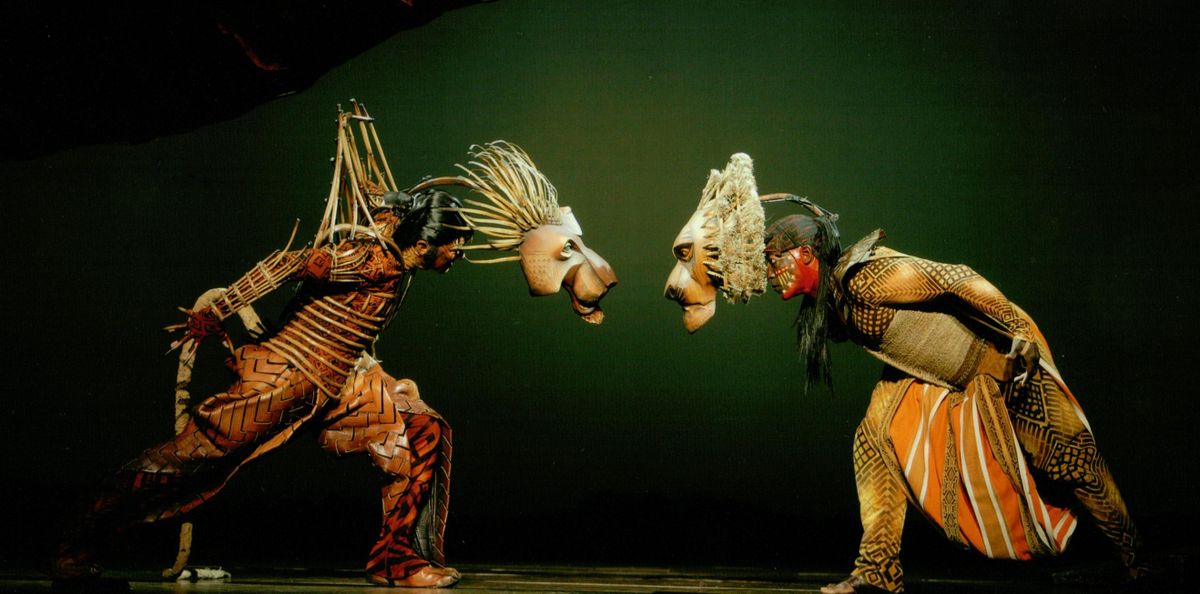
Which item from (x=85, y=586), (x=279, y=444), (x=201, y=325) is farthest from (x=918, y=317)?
(x=85, y=586)

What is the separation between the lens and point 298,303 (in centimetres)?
312

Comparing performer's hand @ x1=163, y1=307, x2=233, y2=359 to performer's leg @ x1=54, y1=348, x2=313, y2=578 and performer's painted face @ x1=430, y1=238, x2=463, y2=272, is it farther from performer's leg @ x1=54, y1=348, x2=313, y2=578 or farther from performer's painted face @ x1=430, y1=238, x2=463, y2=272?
performer's painted face @ x1=430, y1=238, x2=463, y2=272

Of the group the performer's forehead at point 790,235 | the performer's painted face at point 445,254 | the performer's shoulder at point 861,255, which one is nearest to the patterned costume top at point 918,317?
the performer's shoulder at point 861,255

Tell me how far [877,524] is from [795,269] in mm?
766

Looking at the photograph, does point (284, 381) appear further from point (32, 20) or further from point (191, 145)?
point (32, 20)

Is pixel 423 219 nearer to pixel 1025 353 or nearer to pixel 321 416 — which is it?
pixel 321 416

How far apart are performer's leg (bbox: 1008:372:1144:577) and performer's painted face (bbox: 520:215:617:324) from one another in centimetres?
125

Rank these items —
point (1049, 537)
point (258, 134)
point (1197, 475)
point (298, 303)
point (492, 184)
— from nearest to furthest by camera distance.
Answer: point (1049, 537), point (298, 303), point (492, 184), point (1197, 475), point (258, 134)

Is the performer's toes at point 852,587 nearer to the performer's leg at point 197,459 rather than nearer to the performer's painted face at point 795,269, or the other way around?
the performer's painted face at point 795,269

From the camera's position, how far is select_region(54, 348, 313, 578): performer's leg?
113 inches

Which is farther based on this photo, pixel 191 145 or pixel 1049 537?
pixel 191 145

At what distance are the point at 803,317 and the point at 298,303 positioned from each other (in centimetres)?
152

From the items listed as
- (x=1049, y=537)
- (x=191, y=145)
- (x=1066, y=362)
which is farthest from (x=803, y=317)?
(x=191, y=145)

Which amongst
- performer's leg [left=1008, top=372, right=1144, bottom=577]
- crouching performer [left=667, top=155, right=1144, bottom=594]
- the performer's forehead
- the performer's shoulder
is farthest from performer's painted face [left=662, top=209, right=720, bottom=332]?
performer's leg [left=1008, top=372, right=1144, bottom=577]
